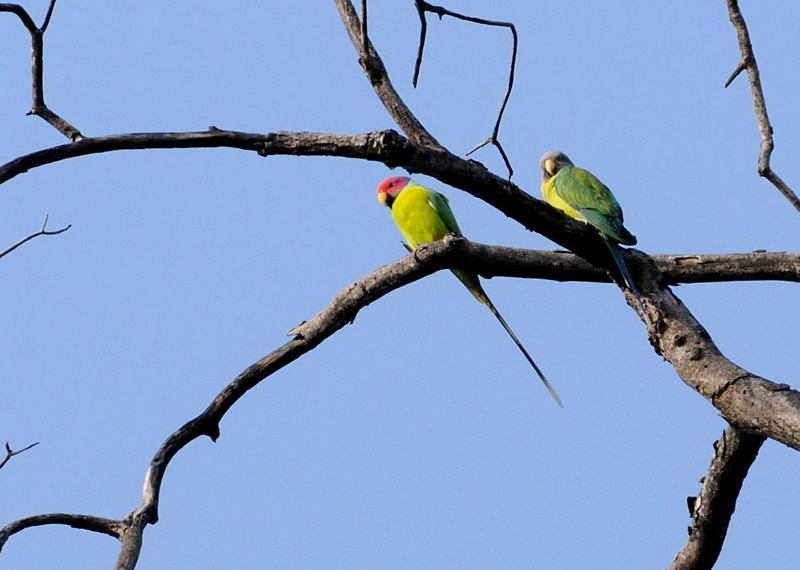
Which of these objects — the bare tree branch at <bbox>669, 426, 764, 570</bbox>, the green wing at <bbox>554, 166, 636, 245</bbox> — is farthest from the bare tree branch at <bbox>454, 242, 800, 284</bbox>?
the bare tree branch at <bbox>669, 426, 764, 570</bbox>

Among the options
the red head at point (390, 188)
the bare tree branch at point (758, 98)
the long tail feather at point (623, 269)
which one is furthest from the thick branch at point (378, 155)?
the red head at point (390, 188)

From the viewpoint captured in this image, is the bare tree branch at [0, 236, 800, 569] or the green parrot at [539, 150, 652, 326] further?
the green parrot at [539, 150, 652, 326]

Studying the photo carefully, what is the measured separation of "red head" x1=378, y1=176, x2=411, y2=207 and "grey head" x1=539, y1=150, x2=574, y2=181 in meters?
0.87

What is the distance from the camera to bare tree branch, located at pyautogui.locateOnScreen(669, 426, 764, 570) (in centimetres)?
336

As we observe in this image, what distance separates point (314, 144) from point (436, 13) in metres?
1.05

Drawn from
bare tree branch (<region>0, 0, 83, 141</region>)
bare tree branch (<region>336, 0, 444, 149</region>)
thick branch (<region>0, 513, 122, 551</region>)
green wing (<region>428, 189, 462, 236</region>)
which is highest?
green wing (<region>428, 189, 462, 236</region>)

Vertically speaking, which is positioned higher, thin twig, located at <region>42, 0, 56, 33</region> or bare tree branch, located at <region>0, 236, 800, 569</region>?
thin twig, located at <region>42, 0, 56, 33</region>

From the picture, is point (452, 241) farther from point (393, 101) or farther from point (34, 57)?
point (34, 57)

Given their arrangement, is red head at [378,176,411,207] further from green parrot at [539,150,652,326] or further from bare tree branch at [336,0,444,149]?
bare tree branch at [336,0,444,149]

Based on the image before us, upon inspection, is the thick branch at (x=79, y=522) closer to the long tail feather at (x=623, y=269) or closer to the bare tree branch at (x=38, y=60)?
the bare tree branch at (x=38, y=60)

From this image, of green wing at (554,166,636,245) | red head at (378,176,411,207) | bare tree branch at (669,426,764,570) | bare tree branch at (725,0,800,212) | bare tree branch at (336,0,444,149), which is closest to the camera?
bare tree branch at (669,426,764,570)

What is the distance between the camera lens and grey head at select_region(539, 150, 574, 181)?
6766 millimetres

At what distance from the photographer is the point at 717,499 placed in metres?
3.53

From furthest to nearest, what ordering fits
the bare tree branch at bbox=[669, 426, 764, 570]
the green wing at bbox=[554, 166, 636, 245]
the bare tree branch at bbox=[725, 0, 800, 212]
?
1. the green wing at bbox=[554, 166, 636, 245]
2. the bare tree branch at bbox=[725, 0, 800, 212]
3. the bare tree branch at bbox=[669, 426, 764, 570]
